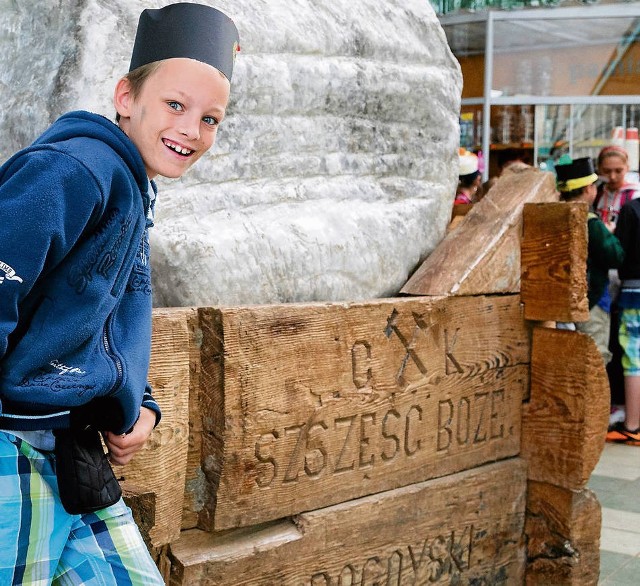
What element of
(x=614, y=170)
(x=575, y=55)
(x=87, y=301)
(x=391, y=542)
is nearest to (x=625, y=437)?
(x=614, y=170)

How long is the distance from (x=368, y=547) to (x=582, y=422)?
0.95 metres

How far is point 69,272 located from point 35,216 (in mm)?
134

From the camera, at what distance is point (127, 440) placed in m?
1.75

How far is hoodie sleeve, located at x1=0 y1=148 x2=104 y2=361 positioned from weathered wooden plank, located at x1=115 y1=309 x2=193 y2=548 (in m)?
0.81

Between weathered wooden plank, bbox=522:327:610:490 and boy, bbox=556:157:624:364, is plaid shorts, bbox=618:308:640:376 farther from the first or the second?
weathered wooden plank, bbox=522:327:610:490

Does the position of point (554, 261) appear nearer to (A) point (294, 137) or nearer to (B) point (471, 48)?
(A) point (294, 137)

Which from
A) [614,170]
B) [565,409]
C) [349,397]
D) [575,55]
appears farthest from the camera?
[575,55]

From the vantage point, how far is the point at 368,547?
288 cm

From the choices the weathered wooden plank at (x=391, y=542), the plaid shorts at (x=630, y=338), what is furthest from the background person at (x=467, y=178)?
the weathered wooden plank at (x=391, y=542)

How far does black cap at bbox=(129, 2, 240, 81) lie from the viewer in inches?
68.7

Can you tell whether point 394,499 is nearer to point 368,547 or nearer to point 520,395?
point 368,547

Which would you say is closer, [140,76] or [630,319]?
[140,76]

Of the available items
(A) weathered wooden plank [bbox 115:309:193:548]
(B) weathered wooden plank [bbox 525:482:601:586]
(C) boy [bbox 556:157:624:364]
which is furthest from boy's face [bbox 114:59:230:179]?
(C) boy [bbox 556:157:624:364]

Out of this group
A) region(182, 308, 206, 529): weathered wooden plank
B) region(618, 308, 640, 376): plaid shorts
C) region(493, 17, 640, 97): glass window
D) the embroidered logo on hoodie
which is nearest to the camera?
the embroidered logo on hoodie
